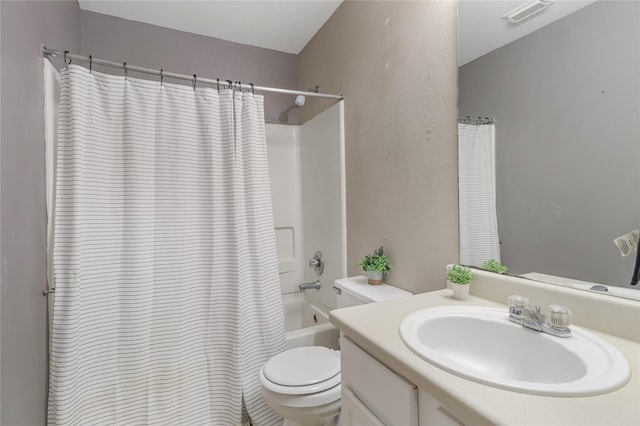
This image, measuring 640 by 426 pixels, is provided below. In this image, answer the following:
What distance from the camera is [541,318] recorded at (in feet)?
2.55

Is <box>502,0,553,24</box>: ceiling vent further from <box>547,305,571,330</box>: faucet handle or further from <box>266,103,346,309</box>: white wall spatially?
<box>266,103,346,309</box>: white wall

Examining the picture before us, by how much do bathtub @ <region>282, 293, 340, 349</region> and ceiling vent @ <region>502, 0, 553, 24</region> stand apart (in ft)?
5.63

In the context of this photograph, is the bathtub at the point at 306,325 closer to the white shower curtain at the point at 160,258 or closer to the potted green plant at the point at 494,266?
the white shower curtain at the point at 160,258

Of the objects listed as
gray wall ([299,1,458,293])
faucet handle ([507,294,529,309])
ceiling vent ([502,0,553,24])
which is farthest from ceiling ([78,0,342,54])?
faucet handle ([507,294,529,309])


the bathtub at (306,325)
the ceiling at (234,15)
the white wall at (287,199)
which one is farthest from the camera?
the white wall at (287,199)

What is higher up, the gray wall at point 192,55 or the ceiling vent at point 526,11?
the gray wall at point 192,55

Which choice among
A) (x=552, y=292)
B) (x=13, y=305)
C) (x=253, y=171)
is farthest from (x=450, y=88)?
(x=13, y=305)

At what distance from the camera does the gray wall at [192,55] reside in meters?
1.98

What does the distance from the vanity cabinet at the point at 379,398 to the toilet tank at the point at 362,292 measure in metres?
0.49

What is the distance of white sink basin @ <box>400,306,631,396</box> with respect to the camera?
21.5 inches

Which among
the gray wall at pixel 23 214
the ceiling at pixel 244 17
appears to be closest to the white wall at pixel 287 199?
the ceiling at pixel 244 17

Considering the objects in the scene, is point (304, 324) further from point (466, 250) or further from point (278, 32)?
point (278, 32)

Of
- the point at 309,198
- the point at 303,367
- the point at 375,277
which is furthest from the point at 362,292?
the point at 309,198

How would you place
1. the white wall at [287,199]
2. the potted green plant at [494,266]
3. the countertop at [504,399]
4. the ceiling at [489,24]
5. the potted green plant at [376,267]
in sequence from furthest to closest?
1. the white wall at [287,199]
2. the potted green plant at [376,267]
3. the potted green plant at [494,266]
4. the ceiling at [489,24]
5. the countertop at [504,399]
